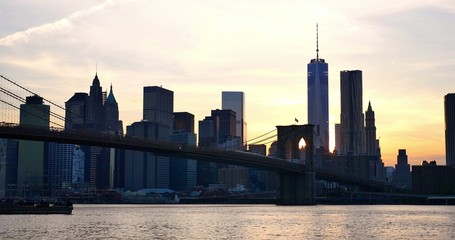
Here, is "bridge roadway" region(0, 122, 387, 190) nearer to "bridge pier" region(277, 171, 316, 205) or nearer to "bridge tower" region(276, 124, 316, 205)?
"bridge tower" region(276, 124, 316, 205)

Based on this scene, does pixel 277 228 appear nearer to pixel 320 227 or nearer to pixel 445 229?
pixel 320 227

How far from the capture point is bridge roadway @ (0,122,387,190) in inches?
3182

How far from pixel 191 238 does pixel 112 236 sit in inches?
203

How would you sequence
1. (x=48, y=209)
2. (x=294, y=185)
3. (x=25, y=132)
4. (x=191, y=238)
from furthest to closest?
(x=294, y=185), (x=48, y=209), (x=25, y=132), (x=191, y=238)

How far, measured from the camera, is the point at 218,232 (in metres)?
57.0

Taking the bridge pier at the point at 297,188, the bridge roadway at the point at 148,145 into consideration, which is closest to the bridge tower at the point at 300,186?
the bridge pier at the point at 297,188

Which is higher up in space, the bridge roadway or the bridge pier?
the bridge roadway

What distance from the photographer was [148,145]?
96062 millimetres

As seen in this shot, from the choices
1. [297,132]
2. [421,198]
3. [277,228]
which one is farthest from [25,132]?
[421,198]

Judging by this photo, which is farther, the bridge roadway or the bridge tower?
the bridge tower

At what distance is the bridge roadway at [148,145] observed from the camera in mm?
80812

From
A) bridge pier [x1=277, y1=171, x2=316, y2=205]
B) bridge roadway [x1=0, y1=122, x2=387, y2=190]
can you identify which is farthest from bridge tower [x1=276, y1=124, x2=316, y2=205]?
bridge roadway [x1=0, y1=122, x2=387, y2=190]

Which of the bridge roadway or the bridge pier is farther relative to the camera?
the bridge pier

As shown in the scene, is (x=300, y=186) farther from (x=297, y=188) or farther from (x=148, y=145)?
(x=148, y=145)
